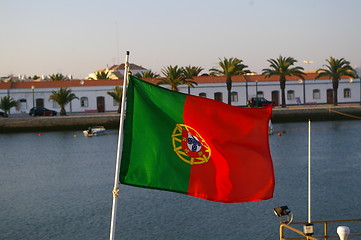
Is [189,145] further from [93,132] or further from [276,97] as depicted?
[276,97]

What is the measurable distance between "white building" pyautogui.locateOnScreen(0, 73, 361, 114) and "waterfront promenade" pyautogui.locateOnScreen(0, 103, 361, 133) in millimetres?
3410

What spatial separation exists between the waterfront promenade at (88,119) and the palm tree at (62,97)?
1757 millimetres

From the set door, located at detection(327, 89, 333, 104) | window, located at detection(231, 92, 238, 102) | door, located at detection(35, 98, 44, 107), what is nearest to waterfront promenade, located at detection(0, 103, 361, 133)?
door, located at detection(35, 98, 44, 107)

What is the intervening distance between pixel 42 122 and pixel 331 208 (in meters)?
56.8

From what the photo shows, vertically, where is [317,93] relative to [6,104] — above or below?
above

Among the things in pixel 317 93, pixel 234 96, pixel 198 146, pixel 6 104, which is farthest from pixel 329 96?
pixel 198 146

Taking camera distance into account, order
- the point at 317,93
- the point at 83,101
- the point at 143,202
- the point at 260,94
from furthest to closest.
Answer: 1. the point at 317,93
2. the point at 260,94
3. the point at 83,101
4. the point at 143,202

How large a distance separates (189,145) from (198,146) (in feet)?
0.59

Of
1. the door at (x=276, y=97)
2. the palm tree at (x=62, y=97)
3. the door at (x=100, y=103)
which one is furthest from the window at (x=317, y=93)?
the palm tree at (x=62, y=97)

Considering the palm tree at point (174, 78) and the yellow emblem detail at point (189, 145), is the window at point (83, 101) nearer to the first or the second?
the palm tree at point (174, 78)

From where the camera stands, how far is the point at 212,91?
88.2 metres

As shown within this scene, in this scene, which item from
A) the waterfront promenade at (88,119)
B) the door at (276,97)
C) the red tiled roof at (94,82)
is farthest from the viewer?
the door at (276,97)

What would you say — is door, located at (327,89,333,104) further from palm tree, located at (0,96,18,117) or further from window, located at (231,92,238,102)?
palm tree, located at (0,96,18,117)

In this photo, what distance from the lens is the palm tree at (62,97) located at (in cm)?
8292
